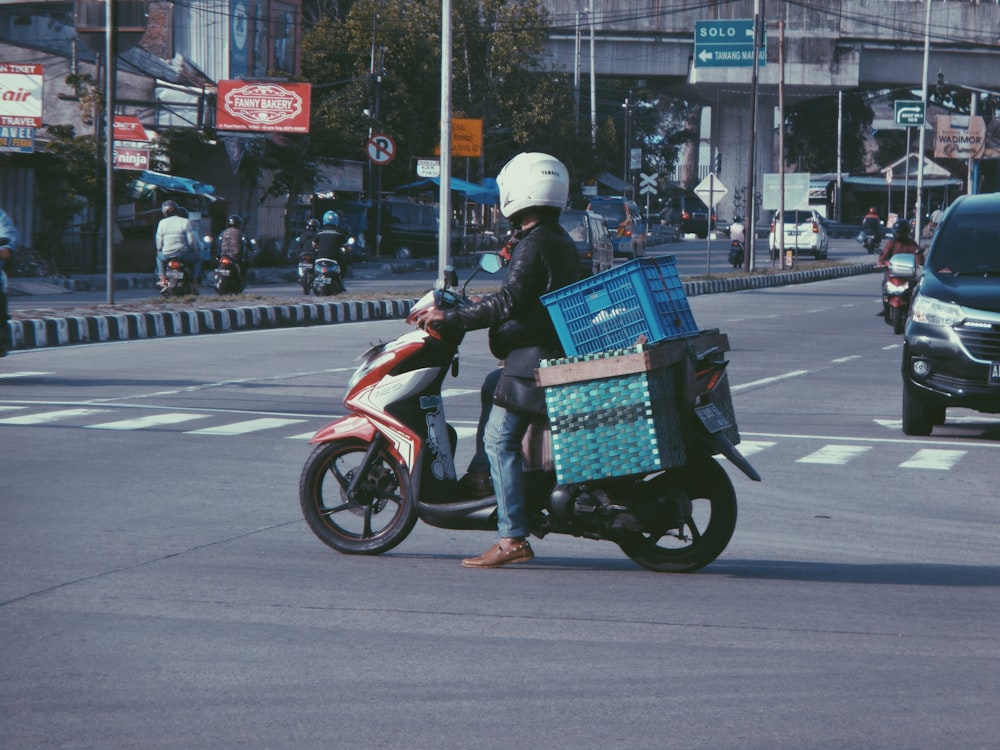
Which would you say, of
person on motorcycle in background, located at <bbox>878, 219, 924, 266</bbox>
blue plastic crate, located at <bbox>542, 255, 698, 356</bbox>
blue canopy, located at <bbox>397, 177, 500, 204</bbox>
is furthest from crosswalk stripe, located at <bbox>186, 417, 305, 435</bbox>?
blue canopy, located at <bbox>397, 177, 500, 204</bbox>

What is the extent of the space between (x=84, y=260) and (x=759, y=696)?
33.7 m

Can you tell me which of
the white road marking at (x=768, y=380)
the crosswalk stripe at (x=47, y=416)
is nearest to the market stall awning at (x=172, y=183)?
the white road marking at (x=768, y=380)

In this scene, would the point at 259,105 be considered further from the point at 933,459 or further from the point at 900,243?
the point at 933,459

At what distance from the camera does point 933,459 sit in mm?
11508

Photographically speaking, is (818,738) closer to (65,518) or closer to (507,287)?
(507,287)

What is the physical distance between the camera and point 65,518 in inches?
328

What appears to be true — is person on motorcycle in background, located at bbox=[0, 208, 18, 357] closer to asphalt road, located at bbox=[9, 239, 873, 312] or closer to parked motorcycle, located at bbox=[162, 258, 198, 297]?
asphalt road, located at bbox=[9, 239, 873, 312]

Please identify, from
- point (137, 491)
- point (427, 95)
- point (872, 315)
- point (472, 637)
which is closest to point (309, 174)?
point (427, 95)

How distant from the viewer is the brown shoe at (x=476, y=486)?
705cm

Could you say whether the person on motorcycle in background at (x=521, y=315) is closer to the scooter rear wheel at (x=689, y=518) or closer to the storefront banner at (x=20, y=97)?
the scooter rear wheel at (x=689, y=518)

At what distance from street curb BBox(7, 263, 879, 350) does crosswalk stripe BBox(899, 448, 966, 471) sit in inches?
347

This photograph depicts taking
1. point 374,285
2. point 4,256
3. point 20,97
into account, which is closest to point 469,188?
point 374,285

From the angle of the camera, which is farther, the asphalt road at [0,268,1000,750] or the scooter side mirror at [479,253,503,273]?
the scooter side mirror at [479,253,503,273]

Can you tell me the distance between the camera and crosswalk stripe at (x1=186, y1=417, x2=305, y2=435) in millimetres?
11984
